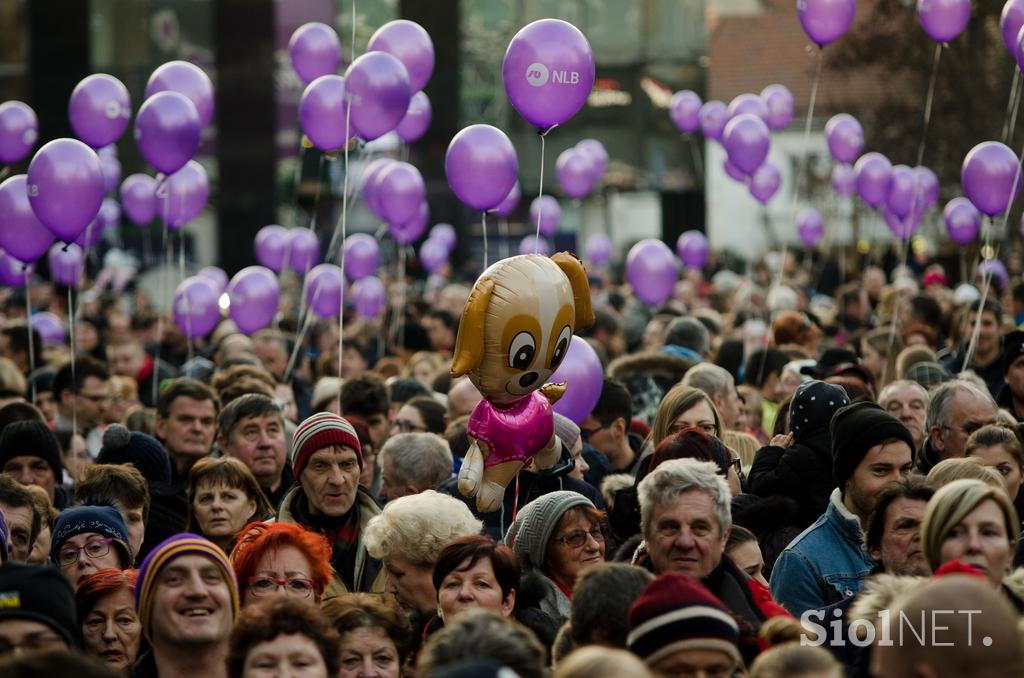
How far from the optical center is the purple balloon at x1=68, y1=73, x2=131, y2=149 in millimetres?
12641

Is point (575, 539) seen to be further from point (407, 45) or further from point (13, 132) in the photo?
point (13, 132)

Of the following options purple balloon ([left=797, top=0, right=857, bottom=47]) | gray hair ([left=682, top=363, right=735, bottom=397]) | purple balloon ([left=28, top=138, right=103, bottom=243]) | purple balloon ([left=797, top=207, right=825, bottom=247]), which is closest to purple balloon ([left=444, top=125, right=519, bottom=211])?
gray hair ([left=682, top=363, right=735, bottom=397])

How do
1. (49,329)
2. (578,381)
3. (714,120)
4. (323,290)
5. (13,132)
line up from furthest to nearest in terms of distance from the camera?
(714,120) < (49,329) < (323,290) < (13,132) < (578,381)

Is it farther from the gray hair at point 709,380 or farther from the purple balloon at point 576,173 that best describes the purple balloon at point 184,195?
the gray hair at point 709,380

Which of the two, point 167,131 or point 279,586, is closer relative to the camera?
point 279,586

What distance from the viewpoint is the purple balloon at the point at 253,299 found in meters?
14.2

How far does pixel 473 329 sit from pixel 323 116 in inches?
221

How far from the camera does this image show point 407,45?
1174 centimetres

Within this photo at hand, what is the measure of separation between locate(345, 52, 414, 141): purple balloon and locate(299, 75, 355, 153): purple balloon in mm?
816

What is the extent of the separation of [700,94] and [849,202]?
13.6 feet

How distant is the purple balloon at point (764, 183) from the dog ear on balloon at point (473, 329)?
37.8 ft

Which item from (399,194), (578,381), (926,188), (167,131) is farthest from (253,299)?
(926,188)

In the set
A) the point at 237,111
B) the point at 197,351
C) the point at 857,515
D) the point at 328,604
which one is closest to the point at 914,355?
the point at 857,515

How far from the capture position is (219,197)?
29203mm
